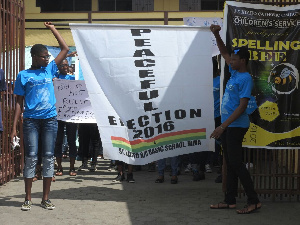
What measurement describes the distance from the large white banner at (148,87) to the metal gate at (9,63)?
2143 millimetres

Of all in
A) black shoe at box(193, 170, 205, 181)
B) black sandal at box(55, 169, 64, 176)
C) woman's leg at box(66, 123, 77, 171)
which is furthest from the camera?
woman's leg at box(66, 123, 77, 171)

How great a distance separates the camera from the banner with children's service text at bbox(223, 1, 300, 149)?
7914mm

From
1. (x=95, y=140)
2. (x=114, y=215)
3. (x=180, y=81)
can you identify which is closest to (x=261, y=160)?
(x=180, y=81)

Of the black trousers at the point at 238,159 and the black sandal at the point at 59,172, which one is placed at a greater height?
the black trousers at the point at 238,159

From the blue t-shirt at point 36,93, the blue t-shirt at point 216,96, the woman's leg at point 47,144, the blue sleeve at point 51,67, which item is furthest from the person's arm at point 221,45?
the blue t-shirt at point 216,96

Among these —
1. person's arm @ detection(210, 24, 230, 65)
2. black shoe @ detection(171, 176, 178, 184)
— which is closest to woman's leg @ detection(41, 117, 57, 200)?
person's arm @ detection(210, 24, 230, 65)

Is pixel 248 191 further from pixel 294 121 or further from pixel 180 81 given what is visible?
pixel 180 81

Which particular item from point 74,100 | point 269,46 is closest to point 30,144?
point 269,46

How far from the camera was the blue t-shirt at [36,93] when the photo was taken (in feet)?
24.7

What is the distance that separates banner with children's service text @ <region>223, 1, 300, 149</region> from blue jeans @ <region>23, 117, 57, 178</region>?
251 cm

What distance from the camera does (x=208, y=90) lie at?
27.8 ft

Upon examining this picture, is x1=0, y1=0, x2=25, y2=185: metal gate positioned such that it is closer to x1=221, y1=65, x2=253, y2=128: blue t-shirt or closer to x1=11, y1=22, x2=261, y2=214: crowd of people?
x1=11, y1=22, x2=261, y2=214: crowd of people

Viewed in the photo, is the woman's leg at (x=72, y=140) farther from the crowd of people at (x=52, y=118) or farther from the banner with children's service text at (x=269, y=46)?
the banner with children's service text at (x=269, y=46)

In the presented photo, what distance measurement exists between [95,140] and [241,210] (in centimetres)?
513
